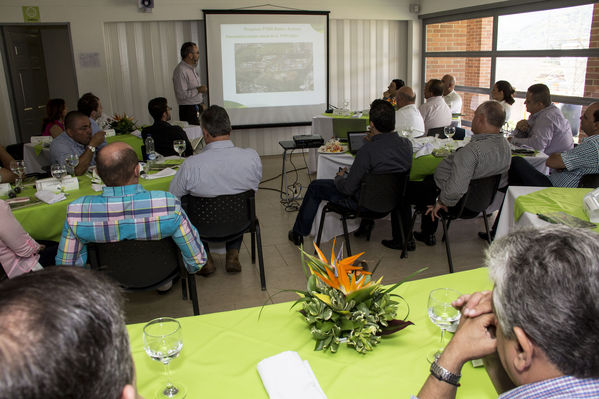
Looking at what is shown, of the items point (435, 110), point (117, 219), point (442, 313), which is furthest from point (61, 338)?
point (435, 110)

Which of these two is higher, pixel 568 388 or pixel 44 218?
pixel 568 388

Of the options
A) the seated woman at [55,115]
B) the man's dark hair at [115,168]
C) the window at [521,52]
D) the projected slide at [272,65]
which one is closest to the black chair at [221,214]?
the man's dark hair at [115,168]

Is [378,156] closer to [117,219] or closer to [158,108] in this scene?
[117,219]

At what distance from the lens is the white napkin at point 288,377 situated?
1201 millimetres

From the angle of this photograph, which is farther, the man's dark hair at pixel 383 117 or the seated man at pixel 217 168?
the man's dark hair at pixel 383 117

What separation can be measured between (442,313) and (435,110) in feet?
16.5

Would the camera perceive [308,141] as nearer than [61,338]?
No

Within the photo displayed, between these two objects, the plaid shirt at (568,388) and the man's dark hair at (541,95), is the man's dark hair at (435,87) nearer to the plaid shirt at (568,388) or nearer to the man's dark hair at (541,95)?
the man's dark hair at (541,95)

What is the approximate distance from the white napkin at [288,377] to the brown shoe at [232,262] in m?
2.46

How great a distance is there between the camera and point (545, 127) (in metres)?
4.65

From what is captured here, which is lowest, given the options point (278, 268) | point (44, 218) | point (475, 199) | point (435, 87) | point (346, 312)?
point (278, 268)

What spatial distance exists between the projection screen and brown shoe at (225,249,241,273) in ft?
15.3

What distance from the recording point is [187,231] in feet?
7.91

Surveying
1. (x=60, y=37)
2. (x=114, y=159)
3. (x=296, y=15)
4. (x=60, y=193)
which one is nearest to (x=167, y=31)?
(x=296, y=15)
